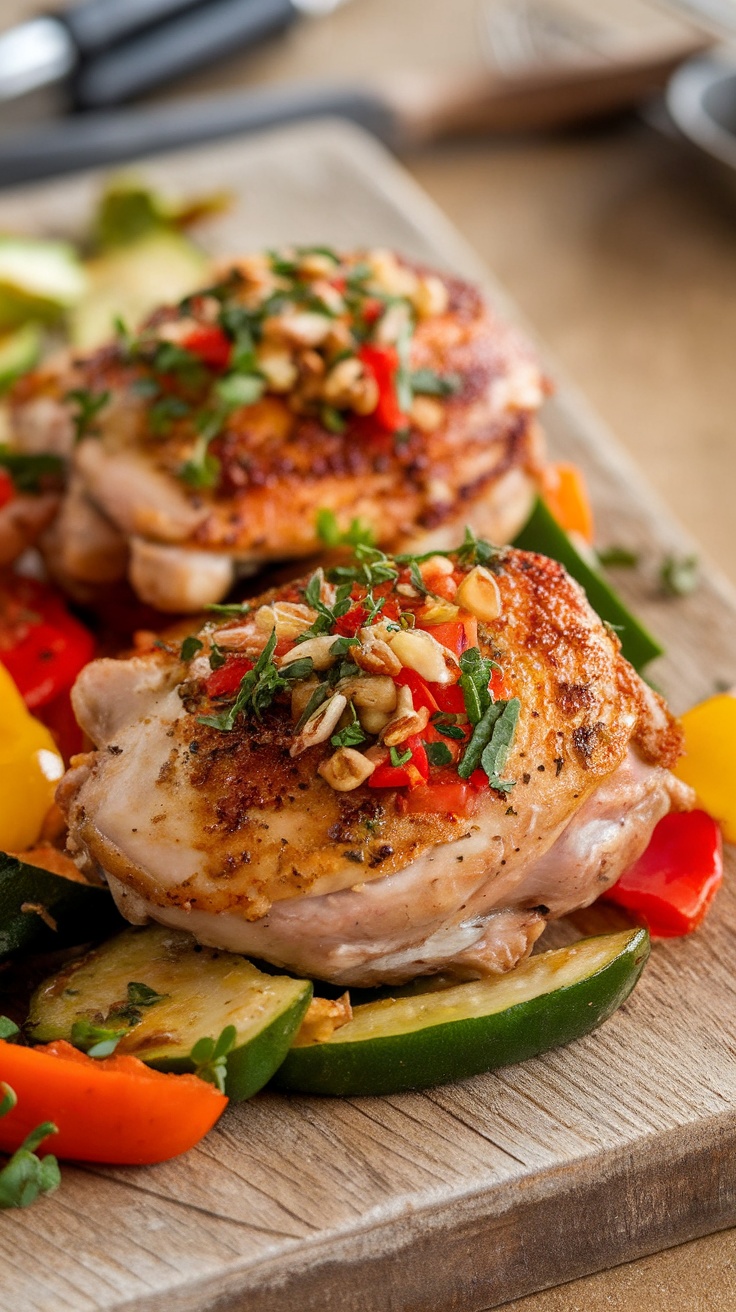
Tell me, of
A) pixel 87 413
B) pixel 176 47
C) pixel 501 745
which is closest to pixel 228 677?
pixel 501 745

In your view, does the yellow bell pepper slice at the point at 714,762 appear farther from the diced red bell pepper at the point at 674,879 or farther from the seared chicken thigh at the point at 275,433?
the seared chicken thigh at the point at 275,433

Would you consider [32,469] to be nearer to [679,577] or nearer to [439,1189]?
[679,577]

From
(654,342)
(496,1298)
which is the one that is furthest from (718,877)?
(654,342)

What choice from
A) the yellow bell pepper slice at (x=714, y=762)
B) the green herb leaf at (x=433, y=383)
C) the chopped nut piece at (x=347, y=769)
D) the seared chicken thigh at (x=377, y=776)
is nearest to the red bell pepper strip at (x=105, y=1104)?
the seared chicken thigh at (x=377, y=776)

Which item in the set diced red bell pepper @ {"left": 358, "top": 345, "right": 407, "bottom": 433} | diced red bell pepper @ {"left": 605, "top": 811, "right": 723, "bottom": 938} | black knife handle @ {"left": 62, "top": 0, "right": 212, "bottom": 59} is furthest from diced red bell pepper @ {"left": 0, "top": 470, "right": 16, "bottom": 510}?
black knife handle @ {"left": 62, "top": 0, "right": 212, "bottom": 59}

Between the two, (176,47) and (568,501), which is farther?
(176,47)
